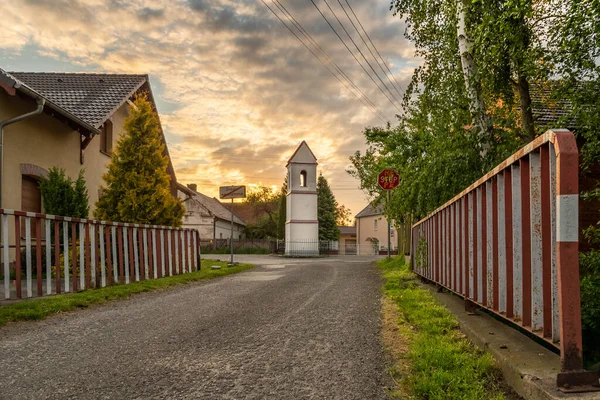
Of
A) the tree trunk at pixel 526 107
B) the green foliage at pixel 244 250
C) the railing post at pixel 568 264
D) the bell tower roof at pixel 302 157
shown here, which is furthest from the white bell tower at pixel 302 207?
the railing post at pixel 568 264

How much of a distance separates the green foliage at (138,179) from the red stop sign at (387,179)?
731cm

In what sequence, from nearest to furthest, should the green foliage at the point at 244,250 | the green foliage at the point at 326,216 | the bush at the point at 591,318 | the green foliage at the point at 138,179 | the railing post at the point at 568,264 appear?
the railing post at the point at 568,264
the bush at the point at 591,318
the green foliage at the point at 138,179
the green foliage at the point at 244,250
the green foliage at the point at 326,216

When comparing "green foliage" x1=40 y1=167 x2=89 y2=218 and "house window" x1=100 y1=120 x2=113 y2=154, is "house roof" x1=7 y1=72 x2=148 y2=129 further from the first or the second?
"green foliage" x1=40 y1=167 x2=89 y2=218

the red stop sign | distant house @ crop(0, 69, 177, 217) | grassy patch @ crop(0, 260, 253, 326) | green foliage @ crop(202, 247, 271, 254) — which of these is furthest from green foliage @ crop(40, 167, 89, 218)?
green foliage @ crop(202, 247, 271, 254)

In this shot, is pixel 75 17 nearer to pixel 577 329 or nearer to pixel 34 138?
pixel 34 138

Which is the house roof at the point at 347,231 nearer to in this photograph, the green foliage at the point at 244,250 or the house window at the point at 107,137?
the green foliage at the point at 244,250

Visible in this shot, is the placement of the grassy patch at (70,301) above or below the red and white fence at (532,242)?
below

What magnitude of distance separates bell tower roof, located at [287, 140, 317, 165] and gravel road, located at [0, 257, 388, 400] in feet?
104

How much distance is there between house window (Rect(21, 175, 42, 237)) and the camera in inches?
488

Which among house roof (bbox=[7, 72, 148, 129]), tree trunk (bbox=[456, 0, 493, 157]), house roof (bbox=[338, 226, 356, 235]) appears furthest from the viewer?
house roof (bbox=[338, 226, 356, 235])

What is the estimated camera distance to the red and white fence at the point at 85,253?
6.98m

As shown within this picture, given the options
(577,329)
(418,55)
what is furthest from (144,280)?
Result: (577,329)

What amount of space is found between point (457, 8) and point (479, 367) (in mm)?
8082

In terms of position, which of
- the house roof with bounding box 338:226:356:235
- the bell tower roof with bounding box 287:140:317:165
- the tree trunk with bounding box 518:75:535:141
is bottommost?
the house roof with bounding box 338:226:356:235
